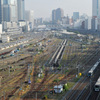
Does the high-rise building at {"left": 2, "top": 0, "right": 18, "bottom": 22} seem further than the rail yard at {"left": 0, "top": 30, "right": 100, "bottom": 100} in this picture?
Yes

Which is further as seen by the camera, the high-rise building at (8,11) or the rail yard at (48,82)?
the high-rise building at (8,11)

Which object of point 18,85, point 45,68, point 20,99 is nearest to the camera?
point 20,99

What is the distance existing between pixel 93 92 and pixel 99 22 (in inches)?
1196

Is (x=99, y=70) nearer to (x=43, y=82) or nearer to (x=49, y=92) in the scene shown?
(x=43, y=82)

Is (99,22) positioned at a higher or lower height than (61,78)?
higher

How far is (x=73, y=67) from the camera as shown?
8766 mm

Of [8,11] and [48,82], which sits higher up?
[8,11]

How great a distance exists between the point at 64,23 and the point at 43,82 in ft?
178

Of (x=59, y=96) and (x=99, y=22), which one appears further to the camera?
(x=99, y=22)

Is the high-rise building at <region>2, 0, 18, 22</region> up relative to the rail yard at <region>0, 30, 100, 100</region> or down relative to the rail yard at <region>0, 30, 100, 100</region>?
up

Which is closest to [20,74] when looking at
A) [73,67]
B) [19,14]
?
[73,67]

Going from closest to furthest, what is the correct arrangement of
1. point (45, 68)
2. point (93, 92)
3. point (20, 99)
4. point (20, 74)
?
point (20, 99)
point (93, 92)
point (20, 74)
point (45, 68)

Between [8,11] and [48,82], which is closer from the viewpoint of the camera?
[48,82]

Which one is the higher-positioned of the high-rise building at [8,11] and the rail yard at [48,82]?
the high-rise building at [8,11]
